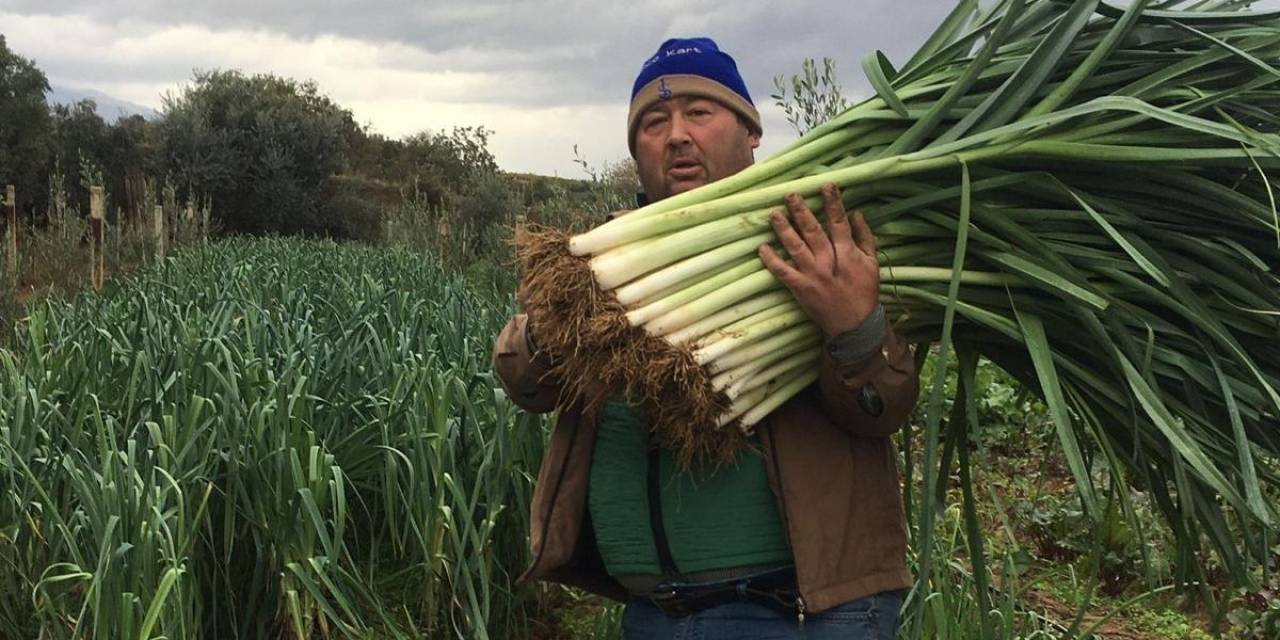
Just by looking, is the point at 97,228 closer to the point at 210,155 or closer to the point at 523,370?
the point at 523,370

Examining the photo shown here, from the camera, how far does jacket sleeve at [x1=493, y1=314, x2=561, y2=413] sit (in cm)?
143

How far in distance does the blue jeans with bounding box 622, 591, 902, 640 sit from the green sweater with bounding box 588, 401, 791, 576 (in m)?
0.06

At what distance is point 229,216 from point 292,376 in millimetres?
16914

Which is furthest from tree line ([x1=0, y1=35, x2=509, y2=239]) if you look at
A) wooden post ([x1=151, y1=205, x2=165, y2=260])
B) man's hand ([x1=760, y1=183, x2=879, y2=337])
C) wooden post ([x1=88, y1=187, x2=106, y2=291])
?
man's hand ([x1=760, y1=183, x2=879, y2=337])

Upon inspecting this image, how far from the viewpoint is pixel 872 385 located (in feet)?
4.17

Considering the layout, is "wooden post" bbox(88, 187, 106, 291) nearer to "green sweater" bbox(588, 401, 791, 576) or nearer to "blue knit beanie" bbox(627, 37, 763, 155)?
"blue knit beanie" bbox(627, 37, 763, 155)

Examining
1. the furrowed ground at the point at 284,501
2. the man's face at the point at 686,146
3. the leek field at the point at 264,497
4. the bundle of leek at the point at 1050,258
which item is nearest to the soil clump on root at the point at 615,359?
the bundle of leek at the point at 1050,258

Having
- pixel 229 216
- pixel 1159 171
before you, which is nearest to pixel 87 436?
pixel 1159 171

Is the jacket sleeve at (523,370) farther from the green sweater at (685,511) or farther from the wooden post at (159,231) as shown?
the wooden post at (159,231)

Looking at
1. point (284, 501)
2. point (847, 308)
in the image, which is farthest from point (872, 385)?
point (284, 501)

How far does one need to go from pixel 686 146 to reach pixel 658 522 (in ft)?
1.73

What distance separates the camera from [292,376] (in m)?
2.50

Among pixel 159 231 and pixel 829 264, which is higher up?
pixel 159 231

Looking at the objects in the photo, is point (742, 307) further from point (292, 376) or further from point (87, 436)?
Answer: point (87, 436)
